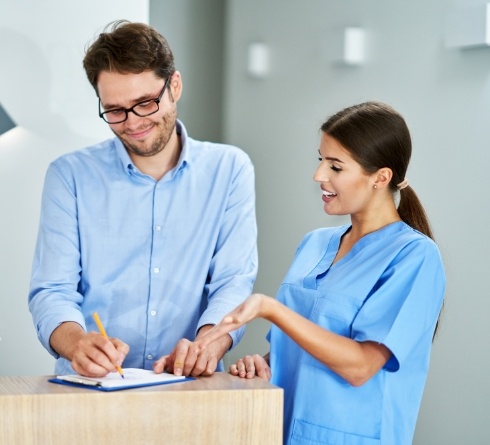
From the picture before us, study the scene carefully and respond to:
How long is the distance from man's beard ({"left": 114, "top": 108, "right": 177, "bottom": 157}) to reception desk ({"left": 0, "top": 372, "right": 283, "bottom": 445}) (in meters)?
0.72

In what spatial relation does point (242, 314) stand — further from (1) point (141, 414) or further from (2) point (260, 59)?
(2) point (260, 59)

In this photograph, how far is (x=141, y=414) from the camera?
1.46m

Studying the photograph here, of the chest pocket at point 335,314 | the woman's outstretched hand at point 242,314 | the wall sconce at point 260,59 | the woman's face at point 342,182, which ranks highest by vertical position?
the wall sconce at point 260,59

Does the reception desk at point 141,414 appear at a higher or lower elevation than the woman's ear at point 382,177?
lower

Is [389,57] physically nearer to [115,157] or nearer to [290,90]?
[290,90]

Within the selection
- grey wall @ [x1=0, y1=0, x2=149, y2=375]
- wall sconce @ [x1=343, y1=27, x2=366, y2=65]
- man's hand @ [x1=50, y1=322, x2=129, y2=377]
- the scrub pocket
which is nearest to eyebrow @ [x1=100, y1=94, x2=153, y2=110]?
man's hand @ [x1=50, y1=322, x2=129, y2=377]

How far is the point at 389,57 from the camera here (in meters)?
3.33

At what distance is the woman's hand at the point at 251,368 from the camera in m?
1.73

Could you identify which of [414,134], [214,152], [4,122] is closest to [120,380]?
[214,152]

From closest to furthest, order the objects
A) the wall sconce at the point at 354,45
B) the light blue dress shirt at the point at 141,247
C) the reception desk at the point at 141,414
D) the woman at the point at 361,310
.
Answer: the reception desk at the point at 141,414 → the woman at the point at 361,310 → the light blue dress shirt at the point at 141,247 → the wall sconce at the point at 354,45

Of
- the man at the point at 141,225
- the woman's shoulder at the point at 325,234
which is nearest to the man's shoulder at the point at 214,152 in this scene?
the man at the point at 141,225

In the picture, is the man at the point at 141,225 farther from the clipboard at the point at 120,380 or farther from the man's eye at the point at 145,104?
the clipboard at the point at 120,380

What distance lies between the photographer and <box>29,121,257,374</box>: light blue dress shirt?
2.09 meters

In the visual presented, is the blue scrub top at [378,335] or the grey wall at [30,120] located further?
the grey wall at [30,120]
